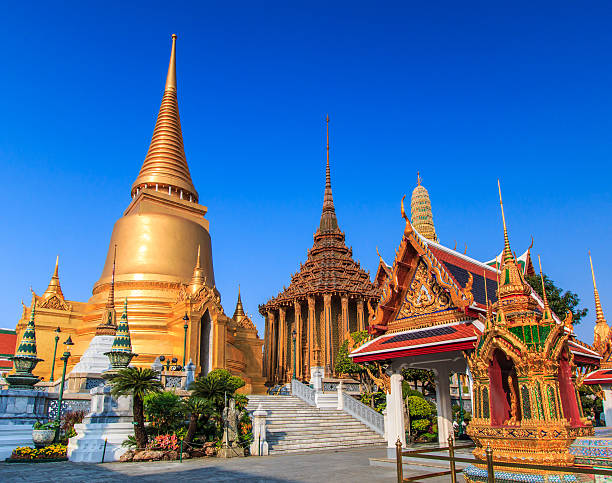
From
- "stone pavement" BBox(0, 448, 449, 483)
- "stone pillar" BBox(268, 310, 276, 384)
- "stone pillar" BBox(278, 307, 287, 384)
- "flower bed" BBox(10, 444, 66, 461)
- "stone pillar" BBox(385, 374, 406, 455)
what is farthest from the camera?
"stone pillar" BBox(268, 310, 276, 384)

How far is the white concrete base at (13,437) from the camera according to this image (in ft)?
43.5

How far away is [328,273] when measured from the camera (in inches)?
1507

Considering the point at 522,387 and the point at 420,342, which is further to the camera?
the point at 420,342

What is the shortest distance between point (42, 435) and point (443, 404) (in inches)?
439

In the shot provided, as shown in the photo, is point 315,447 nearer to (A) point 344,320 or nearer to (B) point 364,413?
(B) point 364,413

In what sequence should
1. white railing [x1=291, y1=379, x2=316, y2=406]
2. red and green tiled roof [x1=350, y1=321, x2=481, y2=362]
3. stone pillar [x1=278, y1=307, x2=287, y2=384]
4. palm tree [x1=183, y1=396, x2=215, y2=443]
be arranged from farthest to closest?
stone pillar [x1=278, y1=307, x2=287, y2=384]
white railing [x1=291, y1=379, x2=316, y2=406]
palm tree [x1=183, y1=396, x2=215, y2=443]
red and green tiled roof [x1=350, y1=321, x2=481, y2=362]

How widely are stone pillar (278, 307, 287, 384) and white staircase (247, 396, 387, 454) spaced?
17436 mm

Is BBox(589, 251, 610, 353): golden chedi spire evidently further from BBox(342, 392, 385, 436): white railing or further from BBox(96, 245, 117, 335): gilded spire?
BBox(96, 245, 117, 335): gilded spire

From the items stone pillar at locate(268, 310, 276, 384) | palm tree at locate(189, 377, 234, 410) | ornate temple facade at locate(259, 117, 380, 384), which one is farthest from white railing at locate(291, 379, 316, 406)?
stone pillar at locate(268, 310, 276, 384)

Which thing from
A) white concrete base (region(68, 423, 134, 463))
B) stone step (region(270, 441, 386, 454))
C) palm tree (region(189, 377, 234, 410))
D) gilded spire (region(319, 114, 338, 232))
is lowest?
stone step (region(270, 441, 386, 454))

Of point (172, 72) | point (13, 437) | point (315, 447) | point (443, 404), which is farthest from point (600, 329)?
point (172, 72)

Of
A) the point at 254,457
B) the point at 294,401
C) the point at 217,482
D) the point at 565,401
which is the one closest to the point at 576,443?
the point at 565,401

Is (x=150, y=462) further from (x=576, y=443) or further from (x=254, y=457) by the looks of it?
(x=576, y=443)

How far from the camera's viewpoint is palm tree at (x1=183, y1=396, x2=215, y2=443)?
14.1 m
